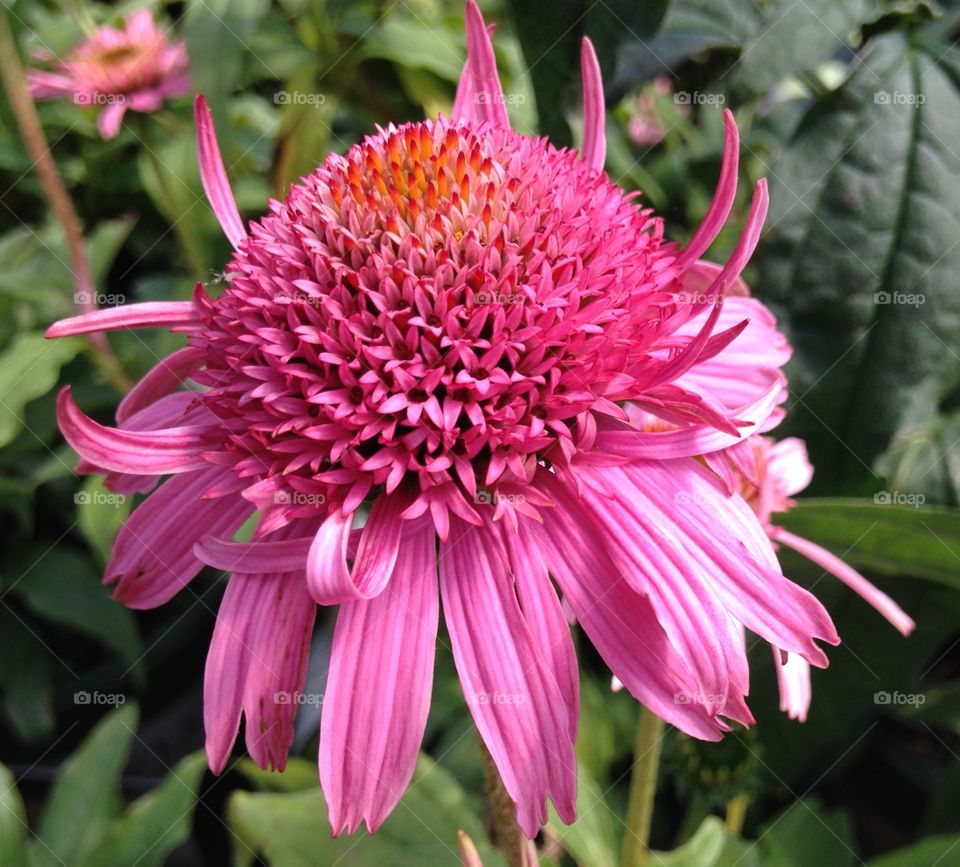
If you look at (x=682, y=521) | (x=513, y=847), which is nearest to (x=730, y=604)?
A: (x=682, y=521)

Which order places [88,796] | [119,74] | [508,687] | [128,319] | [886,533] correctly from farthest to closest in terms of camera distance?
[119,74] < [88,796] < [886,533] < [128,319] < [508,687]

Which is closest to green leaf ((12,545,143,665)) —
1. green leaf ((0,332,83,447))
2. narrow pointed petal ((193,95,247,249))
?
green leaf ((0,332,83,447))

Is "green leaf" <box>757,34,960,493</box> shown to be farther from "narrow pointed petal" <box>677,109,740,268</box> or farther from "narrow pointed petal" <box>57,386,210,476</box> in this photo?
"narrow pointed petal" <box>57,386,210,476</box>

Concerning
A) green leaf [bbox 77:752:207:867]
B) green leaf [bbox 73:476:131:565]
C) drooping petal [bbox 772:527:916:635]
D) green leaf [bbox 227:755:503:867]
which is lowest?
green leaf [bbox 77:752:207:867]

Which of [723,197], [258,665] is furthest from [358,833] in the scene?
[723,197]

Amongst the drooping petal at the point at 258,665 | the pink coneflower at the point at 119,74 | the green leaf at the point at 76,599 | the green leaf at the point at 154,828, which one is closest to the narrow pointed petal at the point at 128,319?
the drooping petal at the point at 258,665

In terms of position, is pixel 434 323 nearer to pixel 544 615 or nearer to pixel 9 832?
pixel 544 615
